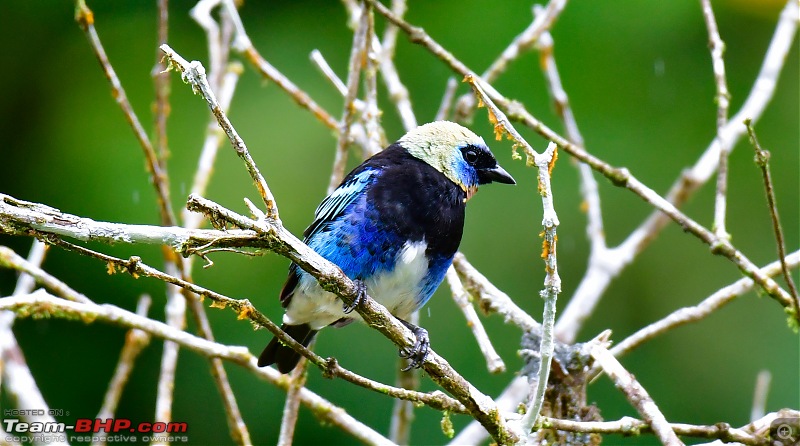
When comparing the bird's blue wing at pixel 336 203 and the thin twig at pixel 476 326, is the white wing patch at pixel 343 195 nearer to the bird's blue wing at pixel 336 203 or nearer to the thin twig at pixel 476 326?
the bird's blue wing at pixel 336 203

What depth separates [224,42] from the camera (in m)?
4.54

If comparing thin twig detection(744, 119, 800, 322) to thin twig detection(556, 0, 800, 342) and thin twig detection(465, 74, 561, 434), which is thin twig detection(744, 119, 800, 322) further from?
thin twig detection(556, 0, 800, 342)

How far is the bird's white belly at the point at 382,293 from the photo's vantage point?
12.2ft

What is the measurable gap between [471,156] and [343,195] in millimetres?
672

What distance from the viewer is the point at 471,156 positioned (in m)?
4.25

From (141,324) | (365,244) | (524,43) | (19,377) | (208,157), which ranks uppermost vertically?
(524,43)

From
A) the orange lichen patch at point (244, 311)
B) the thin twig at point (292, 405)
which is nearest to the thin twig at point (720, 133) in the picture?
the thin twig at point (292, 405)

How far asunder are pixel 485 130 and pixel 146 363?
2.72 metres

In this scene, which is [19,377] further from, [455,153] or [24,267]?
[455,153]

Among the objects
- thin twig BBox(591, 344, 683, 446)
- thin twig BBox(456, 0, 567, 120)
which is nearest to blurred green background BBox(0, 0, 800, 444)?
thin twig BBox(456, 0, 567, 120)

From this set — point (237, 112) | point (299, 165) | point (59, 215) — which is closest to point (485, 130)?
point (299, 165)

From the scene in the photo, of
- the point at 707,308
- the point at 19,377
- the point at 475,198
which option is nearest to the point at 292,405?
the point at 19,377

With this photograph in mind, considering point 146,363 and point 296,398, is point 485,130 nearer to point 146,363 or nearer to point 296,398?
point 146,363

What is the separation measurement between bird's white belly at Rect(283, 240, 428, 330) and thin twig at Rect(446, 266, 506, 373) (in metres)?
0.13
